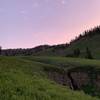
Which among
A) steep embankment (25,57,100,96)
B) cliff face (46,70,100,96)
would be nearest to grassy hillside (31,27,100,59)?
steep embankment (25,57,100,96)

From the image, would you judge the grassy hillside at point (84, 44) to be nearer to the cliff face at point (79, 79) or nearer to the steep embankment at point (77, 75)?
the steep embankment at point (77, 75)

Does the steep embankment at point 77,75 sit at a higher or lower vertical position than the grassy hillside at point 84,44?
lower

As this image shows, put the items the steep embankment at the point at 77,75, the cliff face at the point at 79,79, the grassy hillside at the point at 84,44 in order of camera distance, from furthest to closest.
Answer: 1. the grassy hillside at the point at 84,44
2. the steep embankment at the point at 77,75
3. the cliff face at the point at 79,79

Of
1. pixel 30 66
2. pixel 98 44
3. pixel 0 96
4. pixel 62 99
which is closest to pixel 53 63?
pixel 30 66

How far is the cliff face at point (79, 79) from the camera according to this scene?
31.6 meters

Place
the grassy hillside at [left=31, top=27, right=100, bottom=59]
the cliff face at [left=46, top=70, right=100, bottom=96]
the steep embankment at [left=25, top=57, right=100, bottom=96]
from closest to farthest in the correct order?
1. the cliff face at [left=46, top=70, right=100, bottom=96]
2. the steep embankment at [left=25, top=57, right=100, bottom=96]
3. the grassy hillside at [left=31, top=27, right=100, bottom=59]

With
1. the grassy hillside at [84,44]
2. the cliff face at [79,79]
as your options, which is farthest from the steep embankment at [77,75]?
the grassy hillside at [84,44]

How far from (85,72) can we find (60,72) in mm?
2804

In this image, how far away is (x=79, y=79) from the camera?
33.7 meters

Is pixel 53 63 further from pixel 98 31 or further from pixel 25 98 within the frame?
pixel 98 31

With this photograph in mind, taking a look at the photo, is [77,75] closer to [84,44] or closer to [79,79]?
[79,79]

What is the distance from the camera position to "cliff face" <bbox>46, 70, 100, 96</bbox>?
31562 millimetres

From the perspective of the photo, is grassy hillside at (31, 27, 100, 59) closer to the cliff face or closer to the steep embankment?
the steep embankment

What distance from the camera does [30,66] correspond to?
30.9 metres
